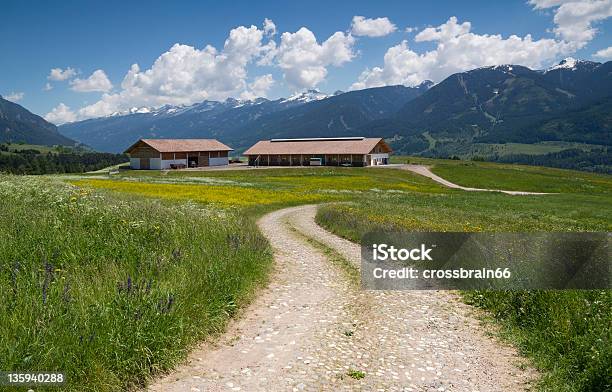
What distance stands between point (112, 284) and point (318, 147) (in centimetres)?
11020

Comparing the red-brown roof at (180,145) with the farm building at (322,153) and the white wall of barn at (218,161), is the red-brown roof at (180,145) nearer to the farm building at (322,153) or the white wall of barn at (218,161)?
the white wall of barn at (218,161)

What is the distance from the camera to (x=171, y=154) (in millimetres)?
106188

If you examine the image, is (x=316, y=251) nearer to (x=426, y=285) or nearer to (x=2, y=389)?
(x=426, y=285)

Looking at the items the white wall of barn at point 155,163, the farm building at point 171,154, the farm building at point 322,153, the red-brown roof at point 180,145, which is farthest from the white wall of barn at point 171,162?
the farm building at point 322,153

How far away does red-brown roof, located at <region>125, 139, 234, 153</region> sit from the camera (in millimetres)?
103975

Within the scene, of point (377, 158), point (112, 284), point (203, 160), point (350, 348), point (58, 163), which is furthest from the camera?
point (58, 163)

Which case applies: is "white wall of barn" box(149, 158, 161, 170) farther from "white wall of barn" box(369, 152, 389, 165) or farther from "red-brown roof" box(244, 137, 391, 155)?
"white wall of barn" box(369, 152, 389, 165)

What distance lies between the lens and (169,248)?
527 inches

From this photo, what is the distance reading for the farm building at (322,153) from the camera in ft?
369

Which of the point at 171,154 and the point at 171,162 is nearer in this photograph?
the point at 171,154

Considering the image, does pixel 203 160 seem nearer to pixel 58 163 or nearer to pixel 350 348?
pixel 58 163

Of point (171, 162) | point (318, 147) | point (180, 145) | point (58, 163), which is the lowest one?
point (171, 162)

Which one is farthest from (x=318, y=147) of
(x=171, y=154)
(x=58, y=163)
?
(x=58, y=163)

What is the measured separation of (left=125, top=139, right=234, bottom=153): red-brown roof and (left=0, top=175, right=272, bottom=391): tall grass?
8999cm
